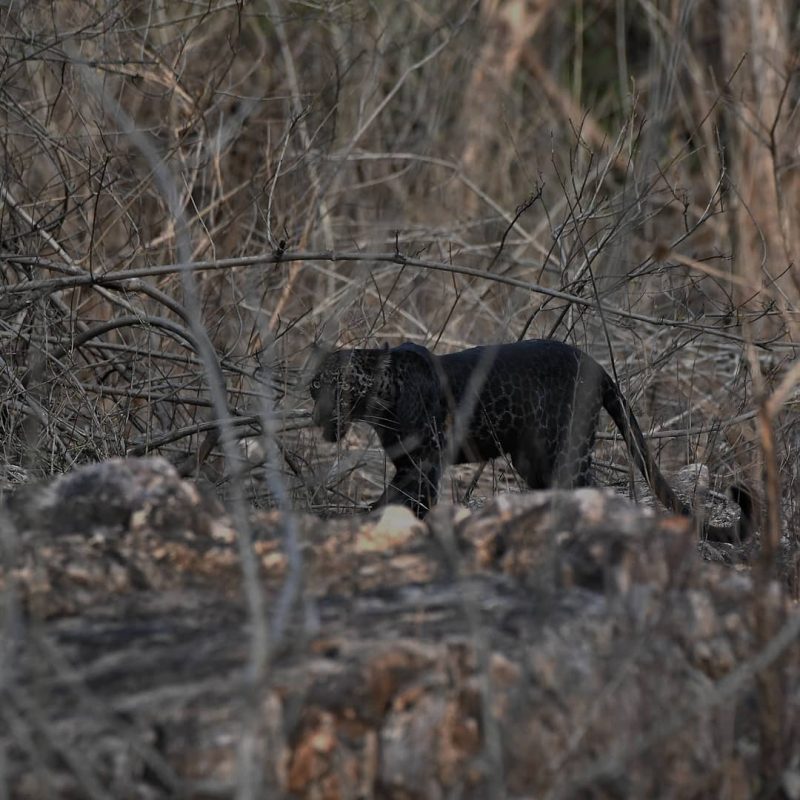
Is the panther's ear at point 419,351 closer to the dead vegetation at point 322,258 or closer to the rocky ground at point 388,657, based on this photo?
the dead vegetation at point 322,258

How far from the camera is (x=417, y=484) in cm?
430

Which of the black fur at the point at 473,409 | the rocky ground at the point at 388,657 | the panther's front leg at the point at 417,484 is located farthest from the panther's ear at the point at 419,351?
the rocky ground at the point at 388,657

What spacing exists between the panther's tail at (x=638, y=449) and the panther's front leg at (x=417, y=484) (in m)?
0.76

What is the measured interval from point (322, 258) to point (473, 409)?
92 centimetres

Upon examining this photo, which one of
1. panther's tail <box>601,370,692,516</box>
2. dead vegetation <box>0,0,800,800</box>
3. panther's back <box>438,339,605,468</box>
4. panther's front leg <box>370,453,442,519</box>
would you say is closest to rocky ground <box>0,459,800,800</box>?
dead vegetation <box>0,0,800,800</box>

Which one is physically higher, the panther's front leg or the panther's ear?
the panther's ear

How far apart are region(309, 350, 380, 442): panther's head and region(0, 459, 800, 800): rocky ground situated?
147 centimetres

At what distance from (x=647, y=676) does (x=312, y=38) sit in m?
8.96

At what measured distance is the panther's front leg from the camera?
423 cm

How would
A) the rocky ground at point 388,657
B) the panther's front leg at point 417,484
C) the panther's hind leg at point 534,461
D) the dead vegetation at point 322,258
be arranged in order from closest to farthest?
the rocky ground at point 388,657
the panther's front leg at point 417,484
the panther's hind leg at point 534,461
the dead vegetation at point 322,258

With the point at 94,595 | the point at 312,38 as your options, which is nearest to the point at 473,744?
the point at 94,595

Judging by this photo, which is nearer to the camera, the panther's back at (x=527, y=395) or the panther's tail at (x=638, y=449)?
the panther's back at (x=527, y=395)

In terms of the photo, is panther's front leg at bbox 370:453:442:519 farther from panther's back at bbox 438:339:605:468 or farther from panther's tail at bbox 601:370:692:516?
panther's tail at bbox 601:370:692:516

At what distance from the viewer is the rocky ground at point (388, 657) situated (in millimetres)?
2035
